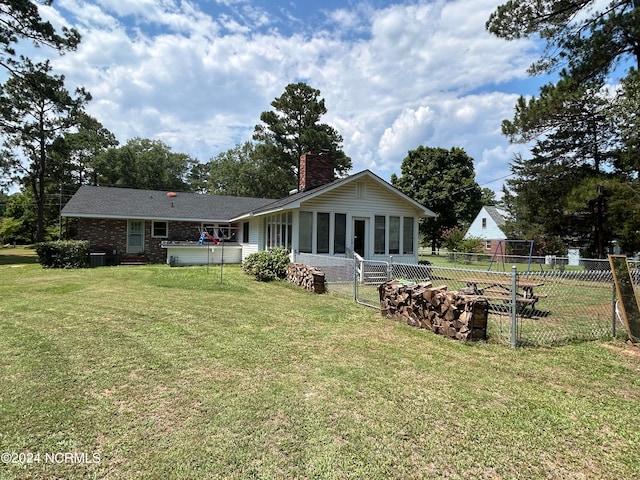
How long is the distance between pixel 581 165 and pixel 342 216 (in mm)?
11252

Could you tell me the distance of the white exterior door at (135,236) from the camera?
56.5 ft

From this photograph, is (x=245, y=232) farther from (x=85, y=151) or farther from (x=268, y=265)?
(x=85, y=151)

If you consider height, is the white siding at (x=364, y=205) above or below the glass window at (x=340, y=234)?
above

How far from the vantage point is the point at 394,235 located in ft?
44.3

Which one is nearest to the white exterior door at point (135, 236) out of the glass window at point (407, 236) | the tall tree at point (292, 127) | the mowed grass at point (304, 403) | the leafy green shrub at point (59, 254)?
the leafy green shrub at point (59, 254)

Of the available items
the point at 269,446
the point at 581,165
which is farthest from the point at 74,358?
the point at 581,165

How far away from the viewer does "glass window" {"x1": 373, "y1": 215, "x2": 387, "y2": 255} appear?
1318 cm

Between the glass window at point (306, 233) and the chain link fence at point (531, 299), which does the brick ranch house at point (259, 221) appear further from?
the chain link fence at point (531, 299)

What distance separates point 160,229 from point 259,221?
17.8 ft

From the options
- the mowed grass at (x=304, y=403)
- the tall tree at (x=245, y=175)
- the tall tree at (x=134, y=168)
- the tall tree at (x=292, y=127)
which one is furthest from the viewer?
the tall tree at (x=134, y=168)

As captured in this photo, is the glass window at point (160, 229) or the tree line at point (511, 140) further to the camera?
the glass window at point (160, 229)

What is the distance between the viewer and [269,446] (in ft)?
8.11

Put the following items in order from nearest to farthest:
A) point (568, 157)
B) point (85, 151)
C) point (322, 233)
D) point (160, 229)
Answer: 1. point (322, 233)
2. point (568, 157)
3. point (160, 229)
4. point (85, 151)

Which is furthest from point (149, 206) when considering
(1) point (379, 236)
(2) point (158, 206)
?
(1) point (379, 236)
